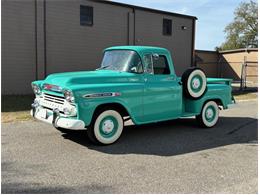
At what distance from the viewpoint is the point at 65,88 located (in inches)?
238

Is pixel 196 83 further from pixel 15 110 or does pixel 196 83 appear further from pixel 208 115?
pixel 15 110

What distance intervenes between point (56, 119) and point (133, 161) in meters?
1.75

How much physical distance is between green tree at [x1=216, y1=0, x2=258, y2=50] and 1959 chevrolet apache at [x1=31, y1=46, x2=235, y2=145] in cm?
5434

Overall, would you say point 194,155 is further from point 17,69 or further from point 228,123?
point 17,69

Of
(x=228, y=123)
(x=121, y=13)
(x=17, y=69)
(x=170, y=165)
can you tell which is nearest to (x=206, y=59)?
(x=121, y=13)

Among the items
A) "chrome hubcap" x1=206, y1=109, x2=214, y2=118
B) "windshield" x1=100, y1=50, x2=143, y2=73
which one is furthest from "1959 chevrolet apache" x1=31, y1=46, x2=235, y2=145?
"chrome hubcap" x1=206, y1=109, x2=214, y2=118

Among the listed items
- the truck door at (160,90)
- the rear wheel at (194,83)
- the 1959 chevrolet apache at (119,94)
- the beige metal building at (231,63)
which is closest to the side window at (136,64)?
the 1959 chevrolet apache at (119,94)

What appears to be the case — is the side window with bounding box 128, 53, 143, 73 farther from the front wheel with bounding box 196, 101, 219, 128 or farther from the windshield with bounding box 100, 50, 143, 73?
the front wheel with bounding box 196, 101, 219, 128

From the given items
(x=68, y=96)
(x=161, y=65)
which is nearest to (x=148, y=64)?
(x=161, y=65)

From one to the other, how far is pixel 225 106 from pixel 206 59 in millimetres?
26073

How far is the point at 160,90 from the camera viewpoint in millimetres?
7195

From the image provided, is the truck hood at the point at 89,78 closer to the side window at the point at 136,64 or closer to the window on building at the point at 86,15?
the side window at the point at 136,64

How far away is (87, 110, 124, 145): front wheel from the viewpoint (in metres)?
6.36

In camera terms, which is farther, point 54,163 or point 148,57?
point 148,57
